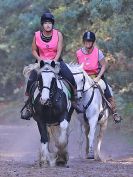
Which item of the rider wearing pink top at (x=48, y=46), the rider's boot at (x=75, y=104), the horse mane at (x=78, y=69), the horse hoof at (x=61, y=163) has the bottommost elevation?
the horse hoof at (x=61, y=163)

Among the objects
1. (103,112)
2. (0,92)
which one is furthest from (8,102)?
(103,112)

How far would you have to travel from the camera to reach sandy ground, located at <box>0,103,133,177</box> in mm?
10586

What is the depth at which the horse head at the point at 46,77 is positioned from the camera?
11156 millimetres

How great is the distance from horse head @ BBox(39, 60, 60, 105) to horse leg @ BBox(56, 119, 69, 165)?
0.77 m

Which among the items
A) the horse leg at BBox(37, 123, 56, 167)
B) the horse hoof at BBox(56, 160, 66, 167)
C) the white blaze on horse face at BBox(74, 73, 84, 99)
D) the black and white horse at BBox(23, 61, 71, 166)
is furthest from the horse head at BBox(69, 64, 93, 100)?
the horse hoof at BBox(56, 160, 66, 167)

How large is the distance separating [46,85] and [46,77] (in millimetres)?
184

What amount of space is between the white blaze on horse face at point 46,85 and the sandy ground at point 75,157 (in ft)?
4.19

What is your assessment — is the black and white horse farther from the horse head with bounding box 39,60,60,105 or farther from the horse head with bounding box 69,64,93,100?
the horse head with bounding box 69,64,93,100

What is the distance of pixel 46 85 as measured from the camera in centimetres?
1127

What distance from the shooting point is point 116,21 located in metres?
21.4

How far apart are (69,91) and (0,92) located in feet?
139

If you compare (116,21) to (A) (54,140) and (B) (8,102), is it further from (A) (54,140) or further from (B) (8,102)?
(B) (8,102)

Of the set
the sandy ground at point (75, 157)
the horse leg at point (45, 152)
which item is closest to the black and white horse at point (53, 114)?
the horse leg at point (45, 152)

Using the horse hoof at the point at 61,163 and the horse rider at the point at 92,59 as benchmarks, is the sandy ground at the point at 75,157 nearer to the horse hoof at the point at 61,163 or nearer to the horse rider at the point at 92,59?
the horse hoof at the point at 61,163
